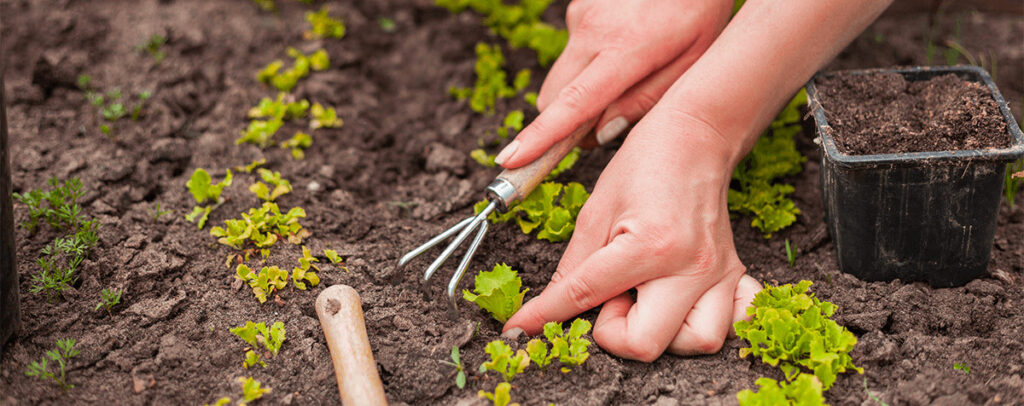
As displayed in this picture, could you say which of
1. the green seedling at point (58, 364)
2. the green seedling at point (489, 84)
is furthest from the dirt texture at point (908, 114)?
the green seedling at point (58, 364)

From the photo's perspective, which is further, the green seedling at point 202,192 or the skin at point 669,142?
the green seedling at point 202,192

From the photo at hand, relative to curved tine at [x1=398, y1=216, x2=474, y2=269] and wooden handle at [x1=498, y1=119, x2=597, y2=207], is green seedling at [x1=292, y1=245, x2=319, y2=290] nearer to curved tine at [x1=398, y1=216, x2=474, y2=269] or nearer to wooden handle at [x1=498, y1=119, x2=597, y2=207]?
curved tine at [x1=398, y1=216, x2=474, y2=269]

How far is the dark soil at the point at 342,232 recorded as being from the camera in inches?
83.9

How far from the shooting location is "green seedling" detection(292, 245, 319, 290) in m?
2.38

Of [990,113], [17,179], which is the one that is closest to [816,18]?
[990,113]

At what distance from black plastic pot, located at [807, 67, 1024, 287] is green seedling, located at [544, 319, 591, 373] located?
32.0 inches

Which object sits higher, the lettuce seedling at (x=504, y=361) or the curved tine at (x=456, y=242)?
the curved tine at (x=456, y=242)

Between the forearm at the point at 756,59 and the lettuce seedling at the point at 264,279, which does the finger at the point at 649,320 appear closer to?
the forearm at the point at 756,59

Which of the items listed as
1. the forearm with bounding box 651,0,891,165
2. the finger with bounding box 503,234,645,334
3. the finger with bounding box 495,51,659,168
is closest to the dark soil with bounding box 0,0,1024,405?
the finger with bounding box 503,234,645,334

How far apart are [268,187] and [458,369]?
1163mm

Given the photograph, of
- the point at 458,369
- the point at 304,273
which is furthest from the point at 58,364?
the point at 458,369

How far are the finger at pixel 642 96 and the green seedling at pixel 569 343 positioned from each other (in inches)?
30.3

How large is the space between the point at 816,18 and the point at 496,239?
1.18 metres

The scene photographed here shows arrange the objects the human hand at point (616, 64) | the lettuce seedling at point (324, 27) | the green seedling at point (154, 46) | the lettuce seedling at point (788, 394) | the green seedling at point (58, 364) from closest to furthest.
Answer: the lettuce seedling at point (788, 394), the green seedling at point (58, 364), the human hand at point (616, 64), the green seedling at point (154, 46), the lettuce seedling at point (324, 27)
